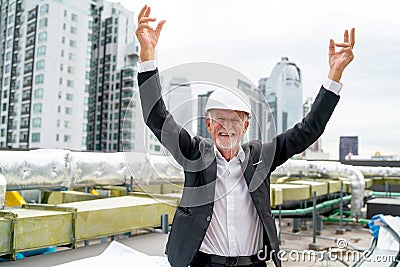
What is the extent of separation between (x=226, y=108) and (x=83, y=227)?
0.81 metres

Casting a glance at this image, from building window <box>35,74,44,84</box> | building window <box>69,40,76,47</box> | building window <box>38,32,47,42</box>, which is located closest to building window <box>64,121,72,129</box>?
building window <box>35,74,44,84</box>

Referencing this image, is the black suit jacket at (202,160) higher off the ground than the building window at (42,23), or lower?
lower

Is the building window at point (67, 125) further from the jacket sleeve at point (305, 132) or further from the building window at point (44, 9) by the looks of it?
the jacket sleeve at point (305, 132)

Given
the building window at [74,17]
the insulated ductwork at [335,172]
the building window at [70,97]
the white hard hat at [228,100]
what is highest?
the building window at [74,17]

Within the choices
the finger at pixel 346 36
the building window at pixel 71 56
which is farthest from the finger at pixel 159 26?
the building window at pixel 71 56

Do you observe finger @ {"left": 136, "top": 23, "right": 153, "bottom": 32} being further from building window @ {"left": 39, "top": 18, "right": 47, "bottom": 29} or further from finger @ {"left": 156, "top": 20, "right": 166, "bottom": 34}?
building window @ {"left": 39, "top": 18, "right": 47, "bottom": 29}

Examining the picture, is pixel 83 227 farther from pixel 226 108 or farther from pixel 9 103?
pixel 9 103

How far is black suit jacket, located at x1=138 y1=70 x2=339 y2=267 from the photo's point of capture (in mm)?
915

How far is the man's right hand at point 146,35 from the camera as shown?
924mm

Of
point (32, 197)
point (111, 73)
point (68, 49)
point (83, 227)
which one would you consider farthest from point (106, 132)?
point (83, 227)

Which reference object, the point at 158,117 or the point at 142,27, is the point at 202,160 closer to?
the point at 158,117

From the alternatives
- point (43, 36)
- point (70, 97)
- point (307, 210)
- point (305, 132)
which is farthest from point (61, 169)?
point (43, 36)

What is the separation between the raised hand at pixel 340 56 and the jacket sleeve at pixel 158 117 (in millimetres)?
415

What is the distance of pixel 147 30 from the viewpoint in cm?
95
